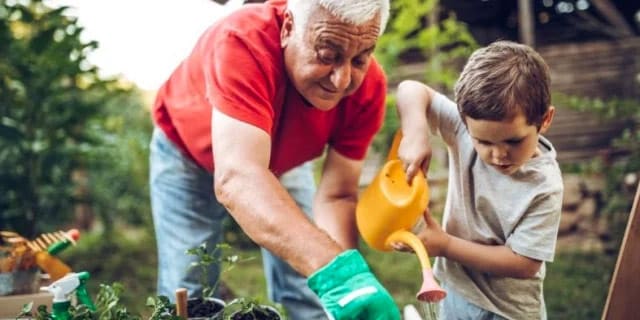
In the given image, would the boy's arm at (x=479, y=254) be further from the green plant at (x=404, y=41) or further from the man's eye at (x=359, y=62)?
the green plant at (x=404, y=41)

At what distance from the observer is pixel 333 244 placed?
1.09 meters

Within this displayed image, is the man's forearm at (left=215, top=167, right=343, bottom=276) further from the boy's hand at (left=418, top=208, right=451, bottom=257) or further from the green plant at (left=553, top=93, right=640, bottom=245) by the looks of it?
the green plant at (left=553, top=93, right=640, bottom=245)

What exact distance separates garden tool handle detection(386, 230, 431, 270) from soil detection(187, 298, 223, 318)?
1.27ft

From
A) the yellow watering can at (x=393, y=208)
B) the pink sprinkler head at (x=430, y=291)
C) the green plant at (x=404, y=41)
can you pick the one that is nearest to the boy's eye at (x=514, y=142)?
the yellow watering can at (x=393, y=208)

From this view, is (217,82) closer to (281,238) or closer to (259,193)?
(259,193)

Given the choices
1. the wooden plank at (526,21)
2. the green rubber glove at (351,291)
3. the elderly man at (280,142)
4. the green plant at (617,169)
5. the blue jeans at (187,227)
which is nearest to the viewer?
the green rubber glove at (351,291)

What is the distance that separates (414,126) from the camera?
1435mm

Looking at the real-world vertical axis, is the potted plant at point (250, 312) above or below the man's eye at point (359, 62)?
below

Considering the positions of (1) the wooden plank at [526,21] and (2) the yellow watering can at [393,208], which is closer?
(2) the yellow watering can at [393,208]

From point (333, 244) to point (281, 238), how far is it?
10cm

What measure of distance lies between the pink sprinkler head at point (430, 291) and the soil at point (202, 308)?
0.45m

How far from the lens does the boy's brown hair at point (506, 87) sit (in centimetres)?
123

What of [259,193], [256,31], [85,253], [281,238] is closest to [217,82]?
[256,31]

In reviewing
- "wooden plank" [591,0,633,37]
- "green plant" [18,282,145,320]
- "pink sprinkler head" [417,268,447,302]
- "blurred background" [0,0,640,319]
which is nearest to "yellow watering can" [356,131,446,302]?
"pink sprinkler head" [417,268,447,302]
